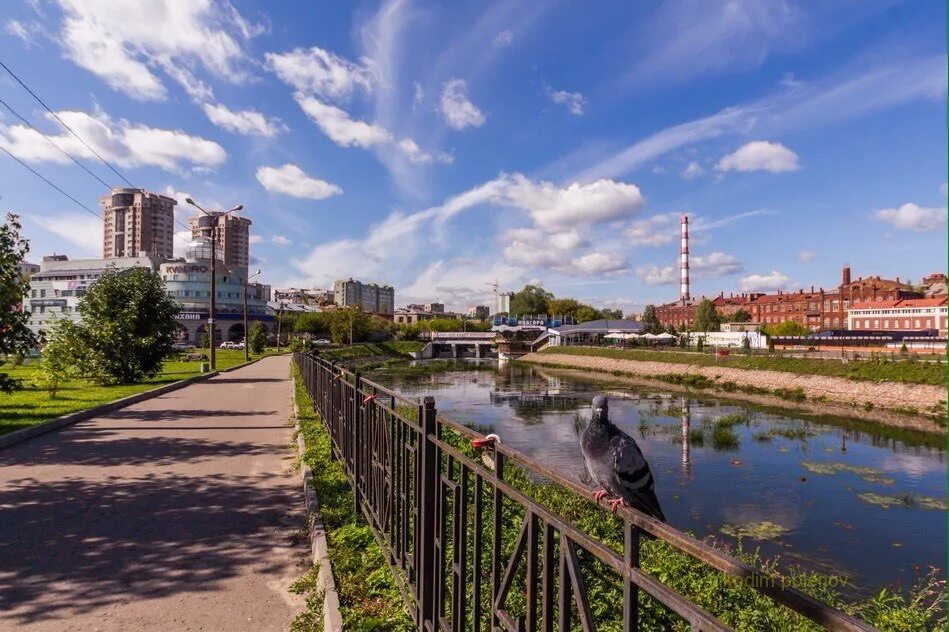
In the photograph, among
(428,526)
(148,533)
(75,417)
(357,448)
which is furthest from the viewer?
(75,417)

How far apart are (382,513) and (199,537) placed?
6.45 feet

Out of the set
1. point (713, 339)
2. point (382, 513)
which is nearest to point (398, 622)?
point (382, 513)

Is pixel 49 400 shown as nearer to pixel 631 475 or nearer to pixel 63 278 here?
pixel 631 475

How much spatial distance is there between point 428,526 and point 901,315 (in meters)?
83.2

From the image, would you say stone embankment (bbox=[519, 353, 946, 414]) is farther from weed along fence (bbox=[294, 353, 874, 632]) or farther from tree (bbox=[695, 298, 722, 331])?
tree (bbox=[695, 298, 722, 331])

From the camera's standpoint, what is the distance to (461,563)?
2645mm

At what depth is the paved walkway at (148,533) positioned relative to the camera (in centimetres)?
369

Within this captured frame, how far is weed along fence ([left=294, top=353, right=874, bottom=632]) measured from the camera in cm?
135

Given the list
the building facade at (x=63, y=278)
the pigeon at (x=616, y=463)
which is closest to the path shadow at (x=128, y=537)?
the pigeon at (x=616, y=463)

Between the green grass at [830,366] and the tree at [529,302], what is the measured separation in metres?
80.8

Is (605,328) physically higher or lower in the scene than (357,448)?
higher

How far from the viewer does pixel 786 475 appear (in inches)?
480

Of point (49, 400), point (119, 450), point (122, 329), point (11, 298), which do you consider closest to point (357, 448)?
point (119, 450)

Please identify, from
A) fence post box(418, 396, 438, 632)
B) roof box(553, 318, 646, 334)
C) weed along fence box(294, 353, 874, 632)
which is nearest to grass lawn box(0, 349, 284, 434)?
weed along fence box(294, 353, 874, 632)
